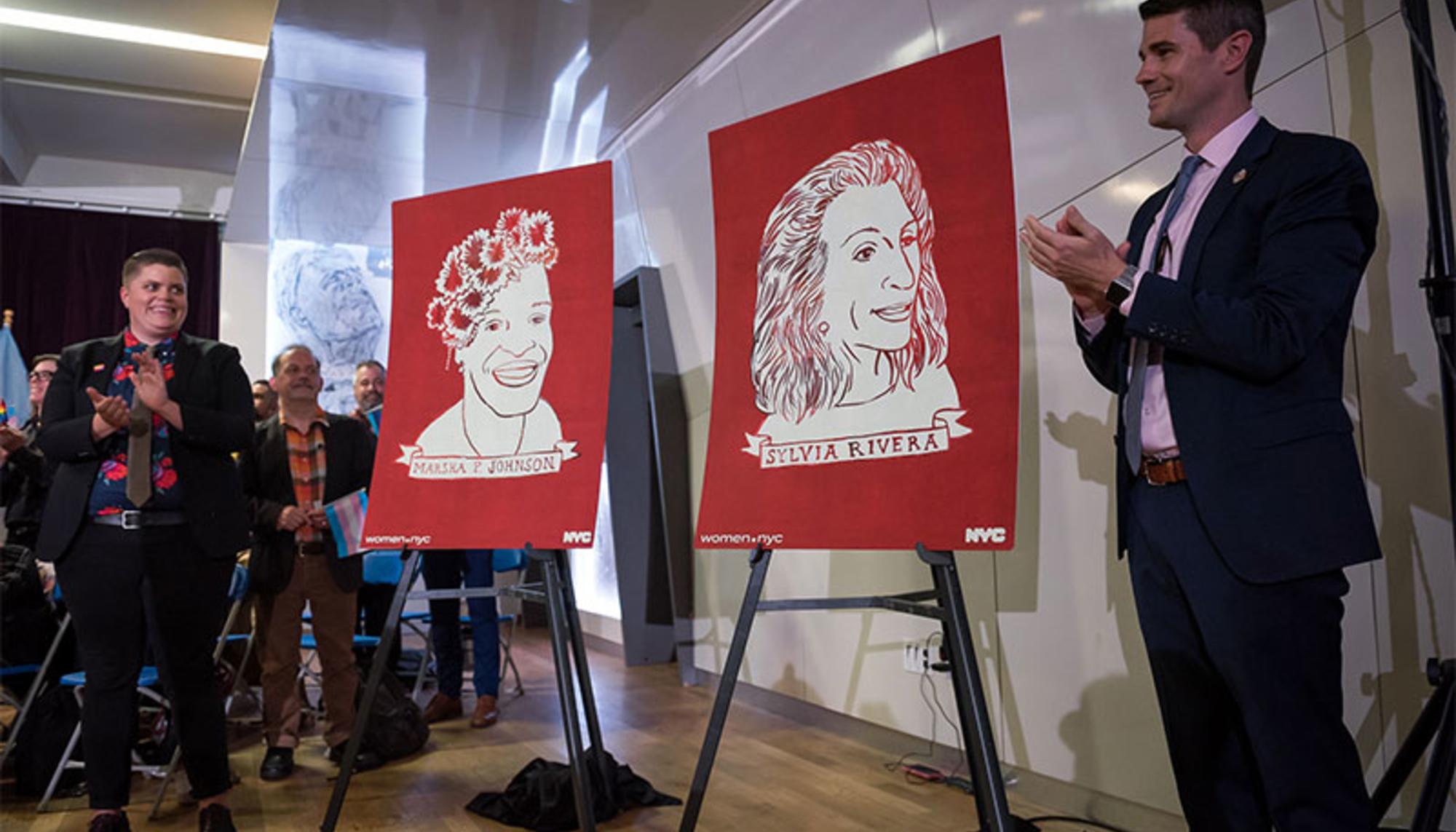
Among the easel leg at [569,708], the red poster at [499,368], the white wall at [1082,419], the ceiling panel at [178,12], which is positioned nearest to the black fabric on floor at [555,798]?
the easel leg at [569,708]

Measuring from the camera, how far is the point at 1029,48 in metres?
3.11

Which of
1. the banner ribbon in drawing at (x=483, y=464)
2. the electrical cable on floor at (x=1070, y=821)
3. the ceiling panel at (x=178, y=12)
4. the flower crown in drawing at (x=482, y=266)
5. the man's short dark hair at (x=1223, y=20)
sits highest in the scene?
the ceiling panel at (x=178, y=12)

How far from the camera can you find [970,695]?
1944mm

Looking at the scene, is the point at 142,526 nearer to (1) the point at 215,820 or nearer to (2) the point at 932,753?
(1) the point at 215,820

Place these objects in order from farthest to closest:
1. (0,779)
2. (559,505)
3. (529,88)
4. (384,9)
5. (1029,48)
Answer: (529,88) → (384,9) → (0,779) → (1029,48) → (559,505)

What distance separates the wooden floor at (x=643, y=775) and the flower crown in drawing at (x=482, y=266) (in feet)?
4.79

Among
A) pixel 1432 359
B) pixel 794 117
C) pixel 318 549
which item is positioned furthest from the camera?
pixel 318 549

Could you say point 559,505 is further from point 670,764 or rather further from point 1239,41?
point 1239,41

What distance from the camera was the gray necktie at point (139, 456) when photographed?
2.67 metres

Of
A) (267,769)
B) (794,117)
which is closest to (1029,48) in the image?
(794,117)

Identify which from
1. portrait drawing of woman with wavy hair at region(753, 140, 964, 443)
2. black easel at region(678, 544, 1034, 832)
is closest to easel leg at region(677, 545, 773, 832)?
black easel at region(678, 544, 1034, 832)

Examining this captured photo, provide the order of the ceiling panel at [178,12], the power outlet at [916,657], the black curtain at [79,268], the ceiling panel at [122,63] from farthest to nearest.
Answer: the black curtain at [79,268]
the ceiling panel at [122,63]
the ceiling panel at [178,12]
the power outlet at [916,657]

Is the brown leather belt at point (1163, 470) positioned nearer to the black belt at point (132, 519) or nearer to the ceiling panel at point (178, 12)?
the black belt at point (132, 519)

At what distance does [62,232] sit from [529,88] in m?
5.06
